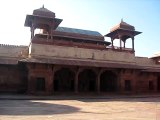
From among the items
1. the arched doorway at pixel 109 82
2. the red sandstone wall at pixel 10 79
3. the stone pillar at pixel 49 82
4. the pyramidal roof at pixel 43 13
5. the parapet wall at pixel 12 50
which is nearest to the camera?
the stone pillar at pixel 49 82

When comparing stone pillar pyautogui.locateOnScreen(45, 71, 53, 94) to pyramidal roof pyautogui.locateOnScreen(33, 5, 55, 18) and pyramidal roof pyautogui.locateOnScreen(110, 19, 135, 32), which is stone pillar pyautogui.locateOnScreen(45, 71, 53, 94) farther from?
pyramidal roof pyautogui.locateOnScreen(110, 19, 135, 32)

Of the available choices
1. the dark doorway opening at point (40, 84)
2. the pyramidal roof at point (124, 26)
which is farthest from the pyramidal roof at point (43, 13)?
the pyramidal roof at point (124, 26)

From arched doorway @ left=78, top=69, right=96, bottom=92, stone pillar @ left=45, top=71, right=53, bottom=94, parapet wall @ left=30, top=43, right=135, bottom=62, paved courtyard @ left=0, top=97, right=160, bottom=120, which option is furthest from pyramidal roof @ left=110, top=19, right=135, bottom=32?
paved courtyard @ left=0, top=97, right=160, bottom=120

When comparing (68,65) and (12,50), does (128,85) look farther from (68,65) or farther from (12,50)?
(12,50)

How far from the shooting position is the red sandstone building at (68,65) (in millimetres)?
21109

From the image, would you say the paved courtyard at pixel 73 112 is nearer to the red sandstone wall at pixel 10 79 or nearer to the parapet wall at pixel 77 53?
the parapet wall at pixel 77 53

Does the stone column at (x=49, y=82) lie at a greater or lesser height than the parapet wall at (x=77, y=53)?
lesser

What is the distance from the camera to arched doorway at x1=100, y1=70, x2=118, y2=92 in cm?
2522

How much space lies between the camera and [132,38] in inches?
1066

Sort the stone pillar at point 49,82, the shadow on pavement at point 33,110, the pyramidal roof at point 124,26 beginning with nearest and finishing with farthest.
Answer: the shadow on pavement at point 33,110 < the stone pillar at point 49,82 < the pyramidal roof at point 124,26

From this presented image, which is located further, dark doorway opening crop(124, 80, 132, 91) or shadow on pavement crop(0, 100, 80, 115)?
dark doorway opening crop(124, 80, 132, 91)

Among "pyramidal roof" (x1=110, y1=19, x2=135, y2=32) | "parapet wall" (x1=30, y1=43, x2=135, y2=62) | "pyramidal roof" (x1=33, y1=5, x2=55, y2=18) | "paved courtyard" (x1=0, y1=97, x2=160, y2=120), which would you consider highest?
"pyramidal roof" (x1=33, y1=5, x2=55, y2=18)

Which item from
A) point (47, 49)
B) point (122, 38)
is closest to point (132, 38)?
point (122, 38)

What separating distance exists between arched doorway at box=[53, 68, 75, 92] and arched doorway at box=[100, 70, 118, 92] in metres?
3.86
